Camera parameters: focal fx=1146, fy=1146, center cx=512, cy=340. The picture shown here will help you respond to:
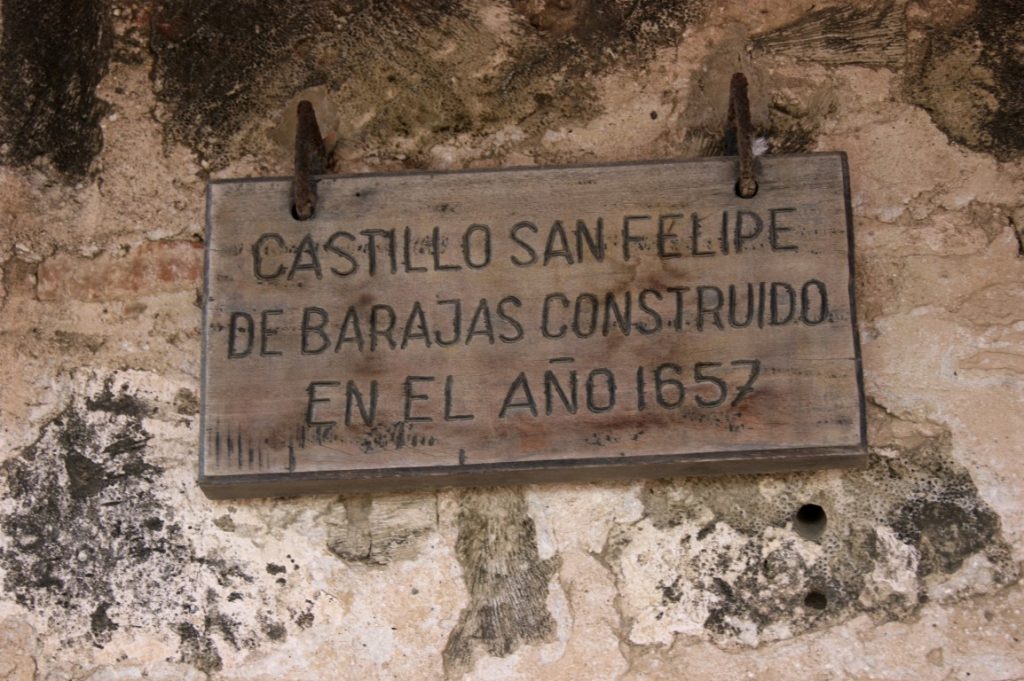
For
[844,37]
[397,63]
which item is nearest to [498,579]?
[397,63]

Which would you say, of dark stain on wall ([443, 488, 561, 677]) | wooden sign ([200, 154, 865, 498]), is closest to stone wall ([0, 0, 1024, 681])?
dark stain on wall ([443, 488, 561, 677])

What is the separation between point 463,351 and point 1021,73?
3.19ft

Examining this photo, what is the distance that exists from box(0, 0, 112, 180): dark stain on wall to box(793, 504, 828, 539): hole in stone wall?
123cm

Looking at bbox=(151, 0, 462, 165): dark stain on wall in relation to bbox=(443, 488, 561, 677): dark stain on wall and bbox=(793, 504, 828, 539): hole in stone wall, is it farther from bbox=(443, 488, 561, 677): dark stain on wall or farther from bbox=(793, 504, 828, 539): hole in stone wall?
bbox=(793, 504, 828, 539): hole in stone wall

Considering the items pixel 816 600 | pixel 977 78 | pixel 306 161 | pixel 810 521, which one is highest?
pixel 977 78

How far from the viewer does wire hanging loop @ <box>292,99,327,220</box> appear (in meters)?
1.67

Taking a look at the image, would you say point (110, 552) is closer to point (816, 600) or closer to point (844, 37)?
point (816, 600)

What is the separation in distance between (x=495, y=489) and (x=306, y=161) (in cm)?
56

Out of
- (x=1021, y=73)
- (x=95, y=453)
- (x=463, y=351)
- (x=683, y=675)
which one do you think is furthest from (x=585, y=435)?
(x=1021, y=73)

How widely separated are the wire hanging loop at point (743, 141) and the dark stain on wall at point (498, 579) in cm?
56

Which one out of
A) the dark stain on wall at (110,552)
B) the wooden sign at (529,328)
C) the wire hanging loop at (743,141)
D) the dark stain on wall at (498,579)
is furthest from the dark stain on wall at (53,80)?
the wire hanging loop at (743,141)

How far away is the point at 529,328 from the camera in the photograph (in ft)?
5.35

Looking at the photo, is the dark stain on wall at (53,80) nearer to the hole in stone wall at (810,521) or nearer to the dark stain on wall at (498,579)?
the dark stain on wall at (498,579)

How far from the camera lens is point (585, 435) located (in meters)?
1.59
